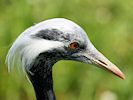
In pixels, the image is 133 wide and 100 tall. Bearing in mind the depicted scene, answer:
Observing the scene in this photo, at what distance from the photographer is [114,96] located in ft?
13.3

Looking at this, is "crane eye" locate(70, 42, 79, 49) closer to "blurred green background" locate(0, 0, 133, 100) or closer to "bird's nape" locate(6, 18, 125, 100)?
"bird's nape" locate(6, 18, 125, 100)

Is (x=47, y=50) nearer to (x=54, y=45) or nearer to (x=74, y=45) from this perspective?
(x=54, y=45)

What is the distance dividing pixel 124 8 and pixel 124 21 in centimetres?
37

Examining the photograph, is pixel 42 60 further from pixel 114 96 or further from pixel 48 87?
pixel 114 96

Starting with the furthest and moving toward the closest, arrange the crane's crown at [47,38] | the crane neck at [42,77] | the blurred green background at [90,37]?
the blurred green background at [90,37] → the crane neck at [42,77] → the crane's crown at [47,38]

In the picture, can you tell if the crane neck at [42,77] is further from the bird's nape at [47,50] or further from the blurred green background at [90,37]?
the blurred green background at [90,37]

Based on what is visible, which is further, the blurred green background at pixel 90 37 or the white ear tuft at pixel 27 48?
the blurred green background at pixel 90 37

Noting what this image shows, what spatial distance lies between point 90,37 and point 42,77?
2071 mm

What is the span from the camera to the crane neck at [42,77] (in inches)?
92.8

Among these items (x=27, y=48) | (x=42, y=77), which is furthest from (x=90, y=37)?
(x=27, y=48)

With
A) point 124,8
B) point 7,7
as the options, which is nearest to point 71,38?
point 7,7

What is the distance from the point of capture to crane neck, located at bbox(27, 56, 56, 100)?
236 centimetres

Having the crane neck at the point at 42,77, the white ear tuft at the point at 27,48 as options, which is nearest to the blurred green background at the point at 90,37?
the crane neck at the point at 42,77

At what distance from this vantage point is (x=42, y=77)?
2.43m
